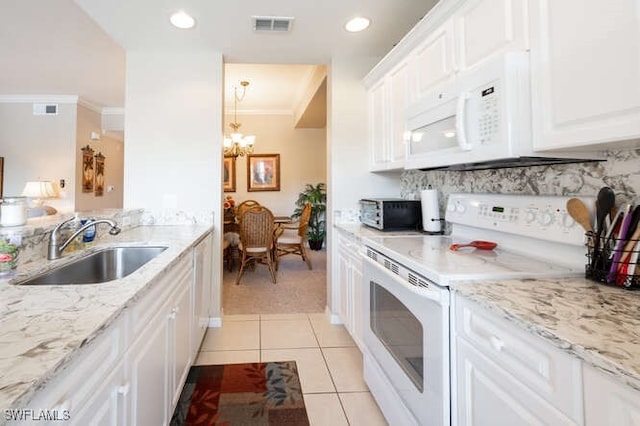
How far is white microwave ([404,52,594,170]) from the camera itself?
3.76ft

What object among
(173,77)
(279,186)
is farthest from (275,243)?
(173,77)

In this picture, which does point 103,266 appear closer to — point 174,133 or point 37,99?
point 174,133

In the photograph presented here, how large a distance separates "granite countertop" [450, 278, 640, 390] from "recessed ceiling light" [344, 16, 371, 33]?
1966mm

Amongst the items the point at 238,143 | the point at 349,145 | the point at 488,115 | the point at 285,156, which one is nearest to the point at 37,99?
the point at 238,143

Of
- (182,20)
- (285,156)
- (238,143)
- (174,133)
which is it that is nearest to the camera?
(182,20)

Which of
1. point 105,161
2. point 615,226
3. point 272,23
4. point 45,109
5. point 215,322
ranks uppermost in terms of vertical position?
point 45,109

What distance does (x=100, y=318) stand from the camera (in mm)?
767

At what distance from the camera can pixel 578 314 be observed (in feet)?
2.47

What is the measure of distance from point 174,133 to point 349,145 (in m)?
1.50

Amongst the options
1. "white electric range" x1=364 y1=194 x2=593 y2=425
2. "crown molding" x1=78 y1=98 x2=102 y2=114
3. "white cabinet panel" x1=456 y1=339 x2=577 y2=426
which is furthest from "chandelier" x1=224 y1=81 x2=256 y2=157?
"white cabinet panel" x1=456 y1=339 x2=577 y2=426

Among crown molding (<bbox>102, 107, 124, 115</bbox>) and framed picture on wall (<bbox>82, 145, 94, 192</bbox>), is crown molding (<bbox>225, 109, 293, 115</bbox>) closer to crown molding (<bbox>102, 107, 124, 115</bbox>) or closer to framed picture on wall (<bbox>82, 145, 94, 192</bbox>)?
crown molding (<bbox>102, 107, 124, 115</bbox>)

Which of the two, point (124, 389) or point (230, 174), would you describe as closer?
point (124, 389)

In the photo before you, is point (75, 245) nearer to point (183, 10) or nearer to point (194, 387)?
point (194, 387)

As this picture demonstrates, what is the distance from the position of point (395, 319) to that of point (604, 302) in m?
0.78
